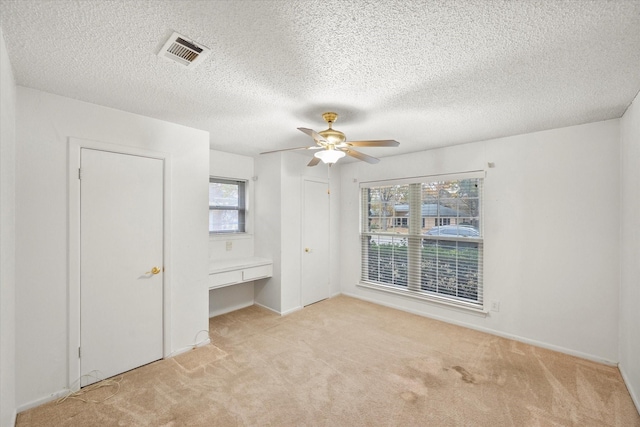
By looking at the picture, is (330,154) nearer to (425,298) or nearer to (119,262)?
(119,262)

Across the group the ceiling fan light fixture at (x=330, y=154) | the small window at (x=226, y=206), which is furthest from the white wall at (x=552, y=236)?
the small window at (x=226, y=206)

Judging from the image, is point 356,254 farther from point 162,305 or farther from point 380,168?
point 162,305

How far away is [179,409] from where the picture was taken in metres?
2.02

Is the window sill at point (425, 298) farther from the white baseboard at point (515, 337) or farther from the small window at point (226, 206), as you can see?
the small window at point (226, 206)

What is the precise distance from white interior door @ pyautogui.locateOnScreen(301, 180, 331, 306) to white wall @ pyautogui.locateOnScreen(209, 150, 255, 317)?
84cm

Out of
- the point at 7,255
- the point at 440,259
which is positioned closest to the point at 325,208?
the point at 440,259

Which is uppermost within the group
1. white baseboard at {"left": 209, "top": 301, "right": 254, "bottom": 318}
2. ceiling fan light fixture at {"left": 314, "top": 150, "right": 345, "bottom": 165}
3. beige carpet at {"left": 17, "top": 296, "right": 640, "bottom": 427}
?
ceiling fan light fixture at {"left": 314, "top": 150, "right": 345, "bottom": 165}

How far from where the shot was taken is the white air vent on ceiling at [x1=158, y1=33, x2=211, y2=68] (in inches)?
57.7

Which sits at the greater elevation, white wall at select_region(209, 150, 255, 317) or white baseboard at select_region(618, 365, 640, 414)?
white wall at select_region(209, 150, 255, 317)

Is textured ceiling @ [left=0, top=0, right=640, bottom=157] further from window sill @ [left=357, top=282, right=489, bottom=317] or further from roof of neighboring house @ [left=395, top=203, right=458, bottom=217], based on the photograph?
window sill @ [left=357, top=282, right=489, bottom=317]

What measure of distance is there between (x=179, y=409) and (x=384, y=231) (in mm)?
3324

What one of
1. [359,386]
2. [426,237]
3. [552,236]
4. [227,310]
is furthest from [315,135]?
[227,310]

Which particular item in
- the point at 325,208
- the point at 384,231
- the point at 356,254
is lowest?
the point at 356,254

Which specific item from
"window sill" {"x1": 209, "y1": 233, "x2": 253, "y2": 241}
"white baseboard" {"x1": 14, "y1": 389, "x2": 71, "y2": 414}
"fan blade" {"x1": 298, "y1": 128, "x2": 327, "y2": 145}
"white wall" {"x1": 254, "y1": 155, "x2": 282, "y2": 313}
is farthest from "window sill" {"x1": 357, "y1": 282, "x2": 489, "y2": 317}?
"white baseboard" {"x1": 14, "y1": 389, "x2": 71, "y2": 414}
